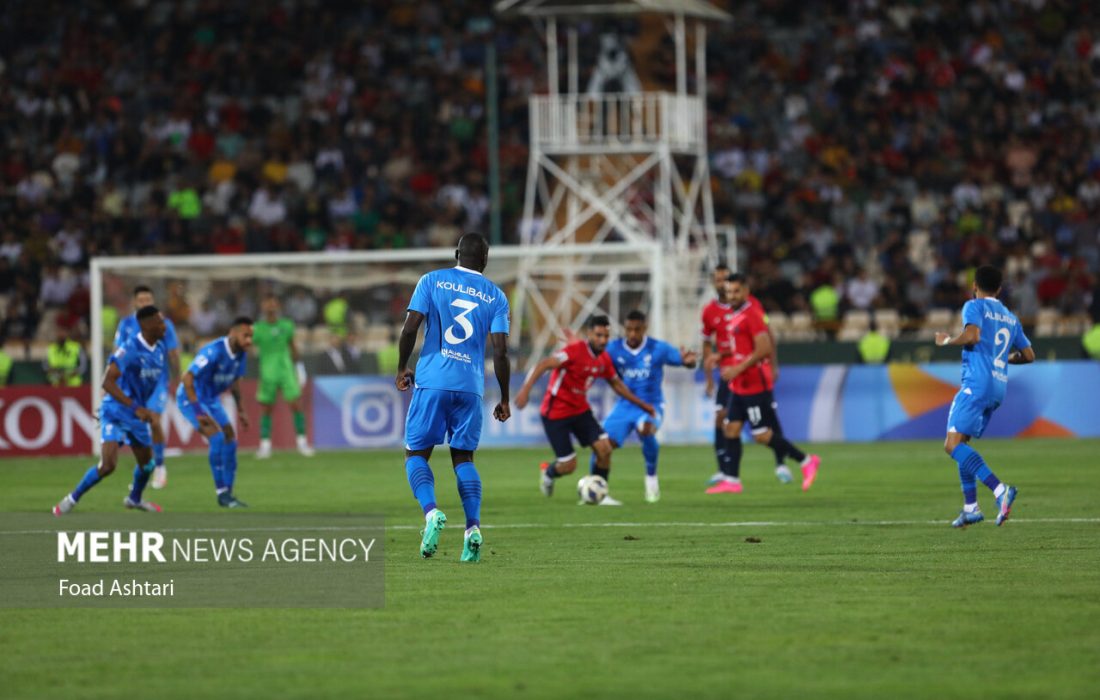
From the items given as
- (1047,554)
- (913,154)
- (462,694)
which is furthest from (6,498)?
(913,154)

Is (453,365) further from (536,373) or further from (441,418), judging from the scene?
(536,373)

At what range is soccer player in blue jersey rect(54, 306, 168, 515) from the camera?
1847cm

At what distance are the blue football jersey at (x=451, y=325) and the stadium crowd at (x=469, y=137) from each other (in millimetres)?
22742

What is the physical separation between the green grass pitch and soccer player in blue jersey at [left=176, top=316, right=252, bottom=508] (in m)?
2.73

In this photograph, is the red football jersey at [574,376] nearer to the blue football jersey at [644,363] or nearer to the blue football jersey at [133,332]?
the blue football jersey at [644,363]

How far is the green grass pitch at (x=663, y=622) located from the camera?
27.8 feet

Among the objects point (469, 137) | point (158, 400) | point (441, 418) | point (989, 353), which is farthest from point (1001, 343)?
point (469, 137)

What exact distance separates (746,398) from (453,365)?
8.74 metres

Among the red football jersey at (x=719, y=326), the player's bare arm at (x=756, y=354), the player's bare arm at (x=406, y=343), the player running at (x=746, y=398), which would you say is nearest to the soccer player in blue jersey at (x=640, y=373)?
the player's bare arm at (x=756, y=354)

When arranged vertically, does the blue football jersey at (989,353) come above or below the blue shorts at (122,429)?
above

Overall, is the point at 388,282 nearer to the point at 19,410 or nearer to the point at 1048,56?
the point at 19,410

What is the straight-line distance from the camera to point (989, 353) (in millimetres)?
15930

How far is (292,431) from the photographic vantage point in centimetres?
3180

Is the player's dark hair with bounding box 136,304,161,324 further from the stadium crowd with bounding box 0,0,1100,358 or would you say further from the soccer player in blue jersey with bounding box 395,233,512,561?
the stadium crowd with bounding box 0,0,1100,358
